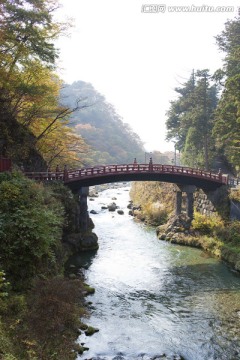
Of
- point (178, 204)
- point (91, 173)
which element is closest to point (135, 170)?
point (91, 173)

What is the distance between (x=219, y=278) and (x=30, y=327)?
16.4 m

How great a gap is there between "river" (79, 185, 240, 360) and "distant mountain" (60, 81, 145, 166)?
64.6 metres

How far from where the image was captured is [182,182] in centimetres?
3872

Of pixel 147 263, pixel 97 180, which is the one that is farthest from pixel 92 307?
pixel 97 180

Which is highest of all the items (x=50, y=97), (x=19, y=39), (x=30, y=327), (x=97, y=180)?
(x=19, y=39)

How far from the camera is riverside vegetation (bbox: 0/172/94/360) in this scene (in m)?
12.7

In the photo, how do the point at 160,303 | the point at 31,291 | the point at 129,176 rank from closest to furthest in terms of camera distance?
the point at 31,291 < the point at 160,303 < the point at 129,176

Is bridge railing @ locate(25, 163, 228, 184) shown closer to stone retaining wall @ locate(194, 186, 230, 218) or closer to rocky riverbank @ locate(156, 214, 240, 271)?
stone retaining wall @ locate(194, 186, 230, 218)

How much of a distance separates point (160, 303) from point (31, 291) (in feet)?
29.0

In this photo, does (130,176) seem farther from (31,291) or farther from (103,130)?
(103,130)

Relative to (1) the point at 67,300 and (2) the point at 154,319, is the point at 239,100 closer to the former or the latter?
(2) the point at 154,319

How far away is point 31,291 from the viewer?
1563cm

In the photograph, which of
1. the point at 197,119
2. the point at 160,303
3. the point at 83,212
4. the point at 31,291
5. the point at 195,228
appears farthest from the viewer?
the point at 197,119

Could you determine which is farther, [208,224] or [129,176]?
[129,176]
